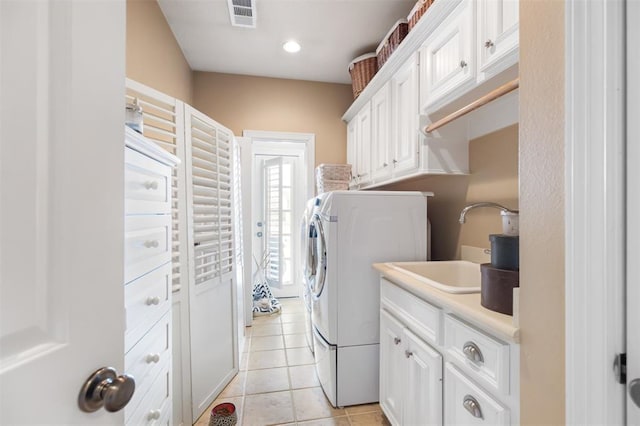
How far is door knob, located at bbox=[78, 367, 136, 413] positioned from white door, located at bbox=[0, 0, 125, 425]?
1cm

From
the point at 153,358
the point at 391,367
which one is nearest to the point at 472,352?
the point at 391,367

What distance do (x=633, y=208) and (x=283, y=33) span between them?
8.48 feet

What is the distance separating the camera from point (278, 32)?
242cm

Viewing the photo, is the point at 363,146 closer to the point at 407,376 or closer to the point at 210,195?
the point at 210,195

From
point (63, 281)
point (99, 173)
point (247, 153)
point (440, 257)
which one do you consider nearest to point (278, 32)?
point (247, 153)

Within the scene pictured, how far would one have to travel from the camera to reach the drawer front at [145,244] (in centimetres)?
85

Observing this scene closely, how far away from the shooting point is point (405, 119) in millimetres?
1919

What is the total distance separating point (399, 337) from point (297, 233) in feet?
9.17

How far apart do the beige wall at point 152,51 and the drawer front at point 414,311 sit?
2.00 metres

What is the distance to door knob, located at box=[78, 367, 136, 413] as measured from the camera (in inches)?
18.0

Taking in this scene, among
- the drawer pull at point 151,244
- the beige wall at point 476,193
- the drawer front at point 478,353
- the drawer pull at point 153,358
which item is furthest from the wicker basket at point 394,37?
the drawer pull at point 153,358

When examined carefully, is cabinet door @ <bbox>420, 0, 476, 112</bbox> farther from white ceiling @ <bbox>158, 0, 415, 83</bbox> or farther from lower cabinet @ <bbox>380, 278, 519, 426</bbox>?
lower cabinet @ <bbox>380, 278, 519, 426</bbox>

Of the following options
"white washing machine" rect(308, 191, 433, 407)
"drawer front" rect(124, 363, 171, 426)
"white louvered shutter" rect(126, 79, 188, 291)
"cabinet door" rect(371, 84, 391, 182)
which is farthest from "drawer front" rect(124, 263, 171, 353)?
"cabinet door" rect(371, 84, 391, 182)

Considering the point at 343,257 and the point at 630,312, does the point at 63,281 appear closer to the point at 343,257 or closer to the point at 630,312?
the point at 630,312
